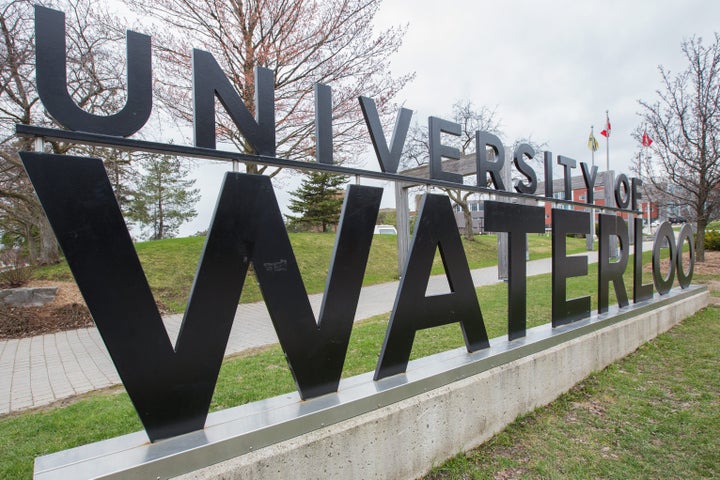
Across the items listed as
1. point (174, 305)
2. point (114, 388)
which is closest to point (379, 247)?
point (174, 305)

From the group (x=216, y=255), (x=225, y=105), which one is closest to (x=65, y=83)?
(x=225, y=105)

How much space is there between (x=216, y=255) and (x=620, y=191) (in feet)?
19.5

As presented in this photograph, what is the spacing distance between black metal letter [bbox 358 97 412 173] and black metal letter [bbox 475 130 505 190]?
2.92 feet

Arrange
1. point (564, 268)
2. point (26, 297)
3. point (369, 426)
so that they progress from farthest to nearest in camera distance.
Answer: point (26, 297) → point (564, 268) → point (369, 426)

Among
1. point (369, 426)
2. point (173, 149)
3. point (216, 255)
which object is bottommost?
point (369, 426)

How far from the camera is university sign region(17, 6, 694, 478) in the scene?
166 cm

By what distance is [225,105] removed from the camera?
2.12m

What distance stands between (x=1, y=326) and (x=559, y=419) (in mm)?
9380

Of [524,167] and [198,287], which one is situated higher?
[524,167]

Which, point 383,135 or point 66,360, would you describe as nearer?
point 383,135

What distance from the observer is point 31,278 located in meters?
A: 10.0

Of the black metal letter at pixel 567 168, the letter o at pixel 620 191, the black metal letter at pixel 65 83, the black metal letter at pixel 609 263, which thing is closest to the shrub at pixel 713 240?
the letter o at pixel 620 191

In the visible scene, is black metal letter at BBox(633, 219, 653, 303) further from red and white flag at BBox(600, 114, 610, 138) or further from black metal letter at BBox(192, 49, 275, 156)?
red and white flag at BBox(600, 114, 610, 138)

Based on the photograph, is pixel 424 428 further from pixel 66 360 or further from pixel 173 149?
pixel 66 360
